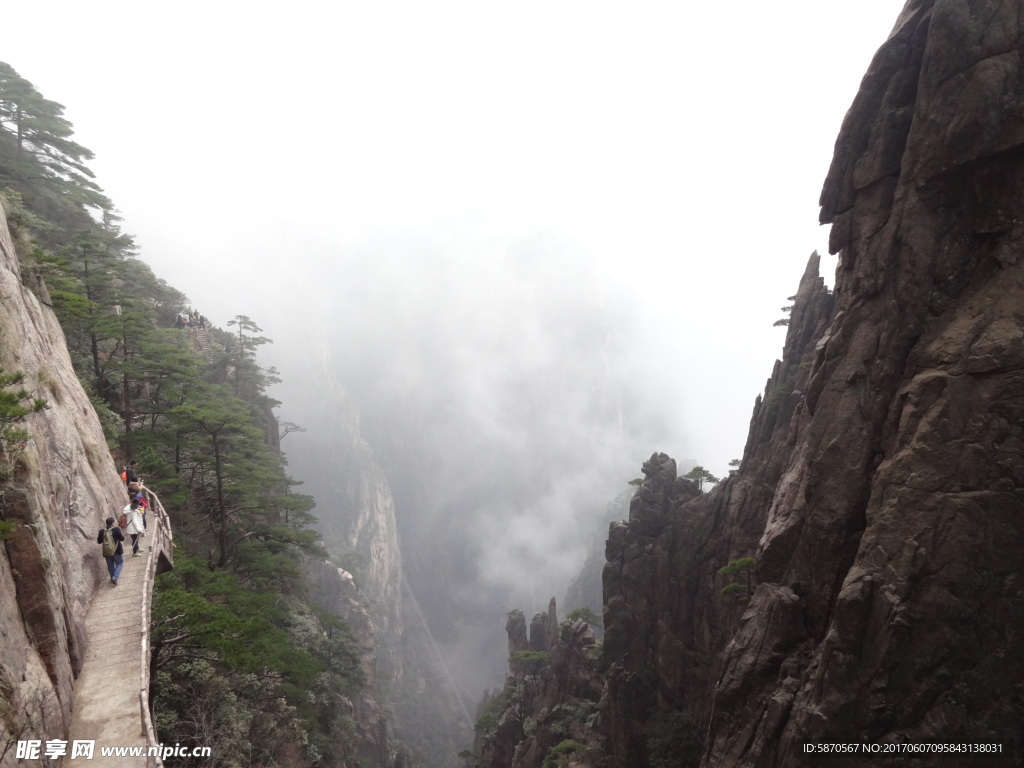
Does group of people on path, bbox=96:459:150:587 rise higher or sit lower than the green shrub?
higher

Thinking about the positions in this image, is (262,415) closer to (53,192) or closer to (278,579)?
(278,579)

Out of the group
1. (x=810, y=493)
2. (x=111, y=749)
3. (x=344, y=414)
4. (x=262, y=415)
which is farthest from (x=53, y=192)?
(x=344, y=414)

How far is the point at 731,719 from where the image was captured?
1327cm

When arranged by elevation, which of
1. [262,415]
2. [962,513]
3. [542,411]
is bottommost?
[962,513]

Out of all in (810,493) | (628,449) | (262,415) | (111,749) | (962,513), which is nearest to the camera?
(111,749)

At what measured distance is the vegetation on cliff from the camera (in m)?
14.1

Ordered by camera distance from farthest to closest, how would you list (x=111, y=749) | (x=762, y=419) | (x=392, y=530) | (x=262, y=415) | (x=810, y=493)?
(x=392, y=530), (x=262, y=415), (x=762, y=419), (x=810, y=493), (x=111, y=749)

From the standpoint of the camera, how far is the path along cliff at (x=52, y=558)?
7.92 meters

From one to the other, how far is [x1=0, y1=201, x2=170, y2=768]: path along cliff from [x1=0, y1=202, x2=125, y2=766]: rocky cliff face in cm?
2

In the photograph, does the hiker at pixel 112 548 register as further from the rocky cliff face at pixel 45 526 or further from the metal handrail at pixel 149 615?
the metal handrail at pixel 149 615

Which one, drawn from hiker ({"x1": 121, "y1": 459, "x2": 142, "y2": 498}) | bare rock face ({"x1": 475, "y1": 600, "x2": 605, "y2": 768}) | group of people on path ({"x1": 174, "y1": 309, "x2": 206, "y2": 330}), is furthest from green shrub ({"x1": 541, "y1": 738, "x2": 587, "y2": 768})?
group of people on path ({"x1": 174, "y1": 309, "x2": 206, "y2": 330})

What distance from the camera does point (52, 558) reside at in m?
9.72

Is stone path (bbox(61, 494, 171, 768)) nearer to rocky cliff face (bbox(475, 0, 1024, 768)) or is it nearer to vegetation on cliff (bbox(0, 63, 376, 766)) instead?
vegetation on cliff (bbox(0, 63, 376, 766))

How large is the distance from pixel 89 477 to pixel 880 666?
19.1 meters
